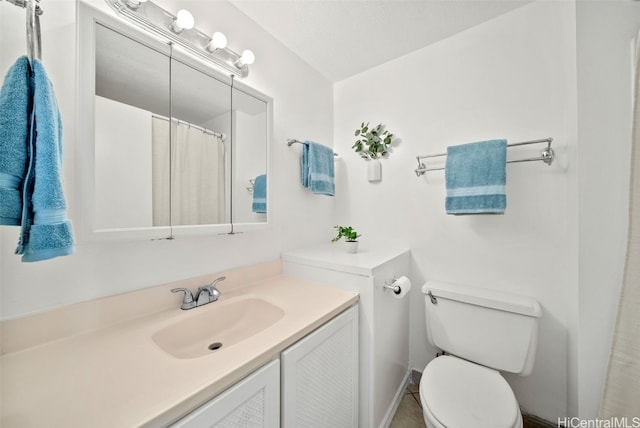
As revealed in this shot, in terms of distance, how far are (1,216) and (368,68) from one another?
2073mm

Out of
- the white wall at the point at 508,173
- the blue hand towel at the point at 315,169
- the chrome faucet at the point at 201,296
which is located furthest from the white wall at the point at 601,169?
the chrome faucet at the point at 201,296

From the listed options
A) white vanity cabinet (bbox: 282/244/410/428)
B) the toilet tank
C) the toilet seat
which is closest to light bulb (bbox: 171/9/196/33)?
white vanity cabinet (bbox: 282/244/410/428)

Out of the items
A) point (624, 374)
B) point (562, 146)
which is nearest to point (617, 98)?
point (562, 146)

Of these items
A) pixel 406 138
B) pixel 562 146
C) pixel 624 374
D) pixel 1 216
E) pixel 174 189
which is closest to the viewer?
pixel 1 216

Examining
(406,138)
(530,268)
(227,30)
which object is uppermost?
(227,30)

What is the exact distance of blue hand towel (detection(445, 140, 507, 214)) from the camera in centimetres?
121

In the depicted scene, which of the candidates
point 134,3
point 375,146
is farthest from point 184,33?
point 375,146

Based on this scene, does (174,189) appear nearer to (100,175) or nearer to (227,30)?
(100,175)

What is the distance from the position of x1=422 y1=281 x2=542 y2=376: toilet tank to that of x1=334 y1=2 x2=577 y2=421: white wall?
17 cm

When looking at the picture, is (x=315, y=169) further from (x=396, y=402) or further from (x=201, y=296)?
(x=396, y=402)

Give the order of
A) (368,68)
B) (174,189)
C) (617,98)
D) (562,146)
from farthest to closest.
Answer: (368,68) → (562,146) → (174,189) → (617,98)

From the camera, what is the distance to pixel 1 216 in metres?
0.50

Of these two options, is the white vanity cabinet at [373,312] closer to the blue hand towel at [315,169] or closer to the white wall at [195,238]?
the white wall at [195,238]

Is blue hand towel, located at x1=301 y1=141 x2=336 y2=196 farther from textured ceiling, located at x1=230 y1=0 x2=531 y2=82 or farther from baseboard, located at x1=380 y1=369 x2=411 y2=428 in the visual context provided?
baseboard, located at x1=380 y1=369 x2=411 y2=428
